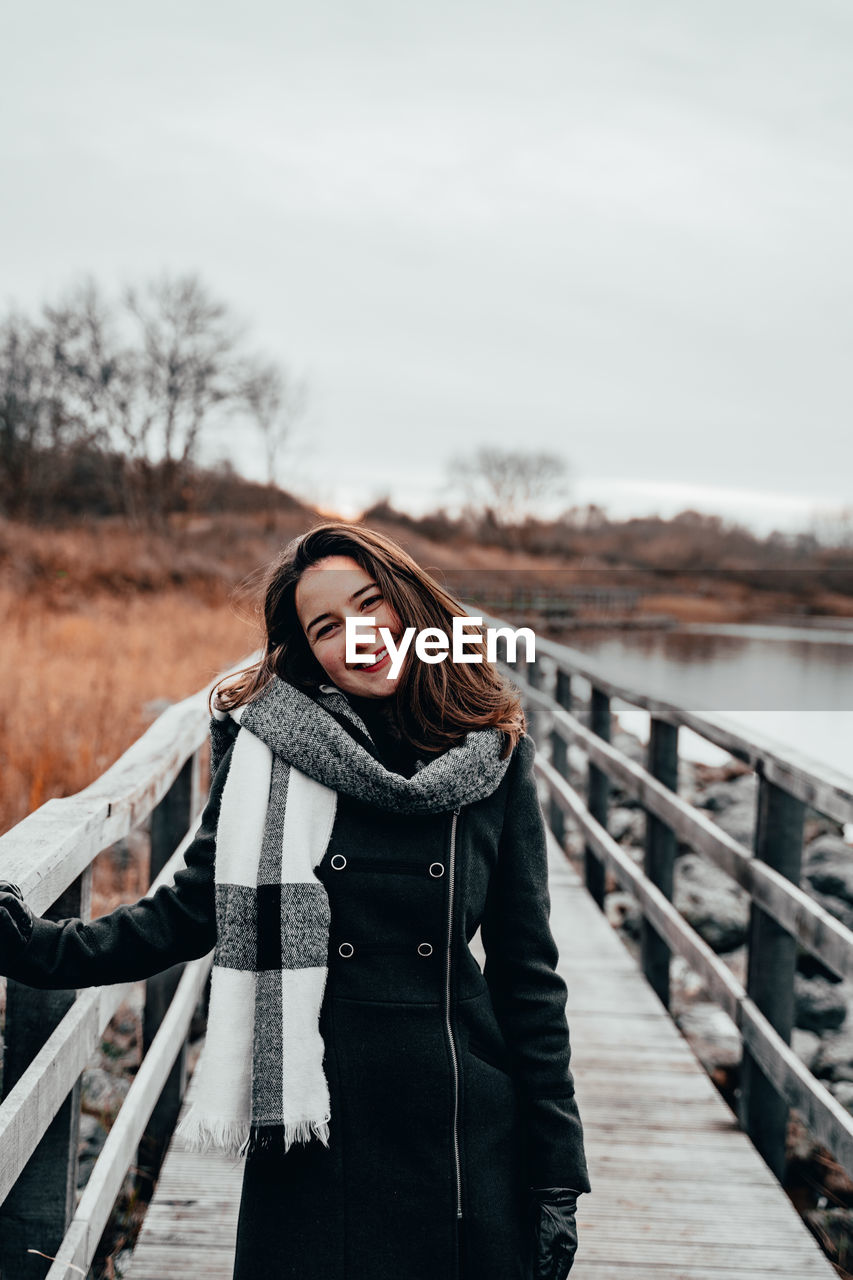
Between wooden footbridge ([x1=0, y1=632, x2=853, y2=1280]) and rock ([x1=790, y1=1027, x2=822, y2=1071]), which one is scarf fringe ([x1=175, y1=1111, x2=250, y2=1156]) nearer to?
wooden footbridge ([x1=0, y1=632, x2=853, y2=1280])

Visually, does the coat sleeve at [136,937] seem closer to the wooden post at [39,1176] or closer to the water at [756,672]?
the wooden post at [39,1176]

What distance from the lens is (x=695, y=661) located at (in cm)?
2111

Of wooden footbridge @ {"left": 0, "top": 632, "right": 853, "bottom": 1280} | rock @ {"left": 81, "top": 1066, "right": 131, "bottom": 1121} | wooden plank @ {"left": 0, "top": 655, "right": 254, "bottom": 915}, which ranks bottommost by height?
rock @ {"left": 81, "top": 1066, "right": 131, "bottom": 1121}

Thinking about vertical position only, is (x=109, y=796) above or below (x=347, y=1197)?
above

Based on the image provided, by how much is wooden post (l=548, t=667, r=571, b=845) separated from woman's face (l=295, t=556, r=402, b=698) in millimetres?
4124

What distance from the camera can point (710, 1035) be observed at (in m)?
4.30

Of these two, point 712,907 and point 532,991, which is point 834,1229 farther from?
point 712,907

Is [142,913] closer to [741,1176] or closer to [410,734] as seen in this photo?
[410,734]

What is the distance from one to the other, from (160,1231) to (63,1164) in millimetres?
832

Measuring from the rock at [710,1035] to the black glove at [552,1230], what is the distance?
2759mm

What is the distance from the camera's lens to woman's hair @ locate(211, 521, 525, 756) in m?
1.52

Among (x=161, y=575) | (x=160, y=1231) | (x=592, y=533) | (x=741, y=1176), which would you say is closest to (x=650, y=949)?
(x=741, y=1176)

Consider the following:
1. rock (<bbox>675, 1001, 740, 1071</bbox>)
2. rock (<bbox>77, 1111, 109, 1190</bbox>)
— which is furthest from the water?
rock (<bbox>77, 1111, 109, 1190</bbox>)

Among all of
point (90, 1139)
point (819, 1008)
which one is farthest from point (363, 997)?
point (819, 1008)
